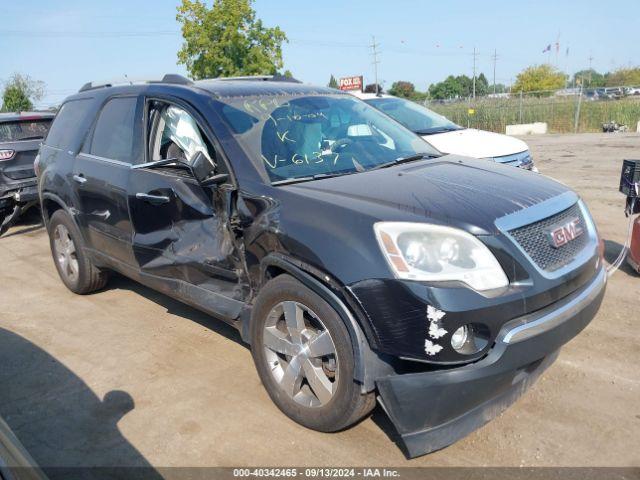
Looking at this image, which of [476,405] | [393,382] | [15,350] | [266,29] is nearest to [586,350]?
[476,405]

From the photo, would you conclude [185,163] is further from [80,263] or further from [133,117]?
[80,263]

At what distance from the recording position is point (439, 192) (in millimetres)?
2961

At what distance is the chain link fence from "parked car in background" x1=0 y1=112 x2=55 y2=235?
21859 mm

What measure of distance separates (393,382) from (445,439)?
378mm

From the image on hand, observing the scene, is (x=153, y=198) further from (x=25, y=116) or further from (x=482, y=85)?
(x=482, y=85)

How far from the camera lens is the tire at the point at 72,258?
17.2 ft

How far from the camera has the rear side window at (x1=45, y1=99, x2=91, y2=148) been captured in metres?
5.21

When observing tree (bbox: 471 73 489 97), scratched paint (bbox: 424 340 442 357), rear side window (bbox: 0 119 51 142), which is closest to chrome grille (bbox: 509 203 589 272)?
scratched paint (bbox: 424 340 442 357)

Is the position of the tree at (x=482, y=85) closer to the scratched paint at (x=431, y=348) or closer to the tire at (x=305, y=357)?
the tire at (x=305, y=357)

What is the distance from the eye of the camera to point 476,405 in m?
2.61

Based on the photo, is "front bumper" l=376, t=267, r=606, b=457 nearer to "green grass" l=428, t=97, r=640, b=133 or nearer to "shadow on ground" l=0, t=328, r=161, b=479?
"shadow on ground" l=0, t=328, r=161, b=479

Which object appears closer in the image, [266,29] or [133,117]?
[133,117]

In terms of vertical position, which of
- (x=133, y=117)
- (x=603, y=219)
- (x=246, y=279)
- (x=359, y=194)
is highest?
(x=133, y=117)

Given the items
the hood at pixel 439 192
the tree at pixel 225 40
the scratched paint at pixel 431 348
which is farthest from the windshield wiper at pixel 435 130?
the tree at pixel 225 40
